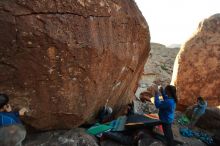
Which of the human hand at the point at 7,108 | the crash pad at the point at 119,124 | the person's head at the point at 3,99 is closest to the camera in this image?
the person's head at the point at 3,99

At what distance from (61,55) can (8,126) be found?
1.50 m

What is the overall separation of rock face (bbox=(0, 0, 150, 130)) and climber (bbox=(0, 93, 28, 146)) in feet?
0.94

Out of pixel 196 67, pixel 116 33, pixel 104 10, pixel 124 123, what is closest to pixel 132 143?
pixel 124 123

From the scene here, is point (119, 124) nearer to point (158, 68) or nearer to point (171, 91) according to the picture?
point (171, 91)

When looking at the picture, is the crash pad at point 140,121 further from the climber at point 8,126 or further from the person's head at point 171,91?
the climber at point 8,126

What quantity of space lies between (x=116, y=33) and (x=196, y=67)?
6.41 meters

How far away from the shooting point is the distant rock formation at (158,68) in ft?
66.7

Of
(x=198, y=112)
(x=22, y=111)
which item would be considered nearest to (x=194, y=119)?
(x=198, y=112)

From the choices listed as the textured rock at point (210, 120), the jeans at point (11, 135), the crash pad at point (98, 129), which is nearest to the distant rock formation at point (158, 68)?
the textured rock at point (210, 120)

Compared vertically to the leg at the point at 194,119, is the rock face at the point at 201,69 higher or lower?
higher

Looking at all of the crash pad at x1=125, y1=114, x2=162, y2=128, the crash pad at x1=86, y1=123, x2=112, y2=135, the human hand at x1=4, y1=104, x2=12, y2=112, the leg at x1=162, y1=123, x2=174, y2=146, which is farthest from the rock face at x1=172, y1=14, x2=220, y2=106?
the human hand at x1=4, y1=104, x2=12, y2=112

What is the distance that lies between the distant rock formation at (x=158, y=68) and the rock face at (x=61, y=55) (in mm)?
11693

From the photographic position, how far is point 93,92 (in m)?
5.93

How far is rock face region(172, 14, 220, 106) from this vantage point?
11562mm
